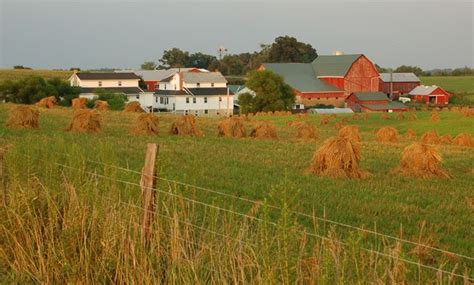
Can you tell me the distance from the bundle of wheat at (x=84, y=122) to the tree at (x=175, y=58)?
393ft

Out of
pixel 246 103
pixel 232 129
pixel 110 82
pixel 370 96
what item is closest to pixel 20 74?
pixel 110 82

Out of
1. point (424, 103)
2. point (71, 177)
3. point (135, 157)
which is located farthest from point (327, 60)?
point (71, 177)

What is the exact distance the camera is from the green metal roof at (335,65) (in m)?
91.2

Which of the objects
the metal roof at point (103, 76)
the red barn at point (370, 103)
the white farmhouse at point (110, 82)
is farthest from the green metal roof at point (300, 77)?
the metal roof at point (103, 76)

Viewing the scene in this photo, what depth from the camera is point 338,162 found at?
1518cm

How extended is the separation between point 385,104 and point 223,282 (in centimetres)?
8118

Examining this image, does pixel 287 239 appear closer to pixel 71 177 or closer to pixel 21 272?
pixel 21 272

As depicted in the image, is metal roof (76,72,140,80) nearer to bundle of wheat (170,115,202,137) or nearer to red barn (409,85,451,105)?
red barn (409,85,451,105)

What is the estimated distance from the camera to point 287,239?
14.9ft

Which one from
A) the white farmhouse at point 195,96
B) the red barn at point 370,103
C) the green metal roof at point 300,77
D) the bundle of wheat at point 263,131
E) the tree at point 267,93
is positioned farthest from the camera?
the green metal roof at point 300,77

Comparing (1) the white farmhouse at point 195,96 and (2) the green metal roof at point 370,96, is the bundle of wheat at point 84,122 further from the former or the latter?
(2) the green metal roof at point 370,96

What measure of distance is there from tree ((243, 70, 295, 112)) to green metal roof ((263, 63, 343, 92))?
519 inches

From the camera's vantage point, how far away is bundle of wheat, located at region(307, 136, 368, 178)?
1507 centimetres

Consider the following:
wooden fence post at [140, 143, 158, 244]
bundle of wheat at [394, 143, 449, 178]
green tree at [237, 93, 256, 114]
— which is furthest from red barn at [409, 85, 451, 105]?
wooden fence post at [140, 143, 158, 244]
